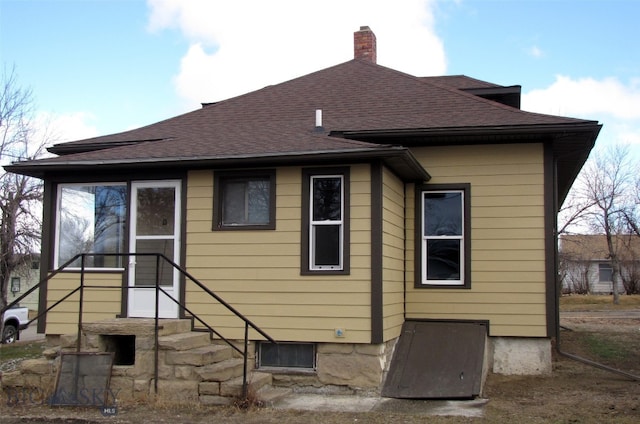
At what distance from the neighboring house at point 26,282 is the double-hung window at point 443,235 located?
47.0 ft

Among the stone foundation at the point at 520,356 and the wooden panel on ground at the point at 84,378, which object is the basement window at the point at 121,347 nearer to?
the wooden panel on ground at the point at 84,378

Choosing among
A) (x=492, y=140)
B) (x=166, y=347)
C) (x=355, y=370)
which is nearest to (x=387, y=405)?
(x=355, y=370)

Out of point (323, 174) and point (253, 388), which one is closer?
point (253, 388)

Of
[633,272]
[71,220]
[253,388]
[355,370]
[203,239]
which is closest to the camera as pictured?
[253,388]

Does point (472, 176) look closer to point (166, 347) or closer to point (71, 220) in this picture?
point (166, 347)

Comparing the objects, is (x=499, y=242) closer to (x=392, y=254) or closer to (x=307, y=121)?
(x=392, y=254)

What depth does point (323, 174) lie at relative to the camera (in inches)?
381

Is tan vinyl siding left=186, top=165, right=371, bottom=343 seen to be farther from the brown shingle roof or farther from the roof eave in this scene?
the brown shingle roof

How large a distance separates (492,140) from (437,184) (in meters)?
1.12

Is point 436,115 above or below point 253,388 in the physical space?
above

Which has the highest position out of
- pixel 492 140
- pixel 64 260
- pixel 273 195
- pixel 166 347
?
pixel 492 140

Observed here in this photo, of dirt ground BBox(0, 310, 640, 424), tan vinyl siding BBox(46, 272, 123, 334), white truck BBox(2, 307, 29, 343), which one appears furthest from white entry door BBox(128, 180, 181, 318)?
white truck BBox(2, 307, 29, 343)

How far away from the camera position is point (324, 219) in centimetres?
970

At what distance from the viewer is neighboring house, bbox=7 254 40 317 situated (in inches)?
882
